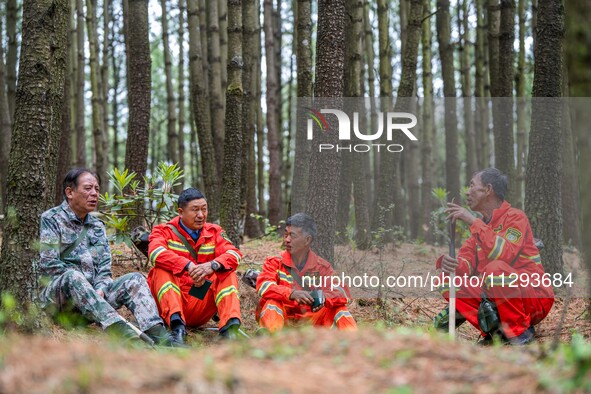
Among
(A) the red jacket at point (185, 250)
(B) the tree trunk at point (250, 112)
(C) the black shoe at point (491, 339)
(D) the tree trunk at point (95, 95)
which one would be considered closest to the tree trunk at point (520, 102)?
(B) the tree trunk at point (250, 112)

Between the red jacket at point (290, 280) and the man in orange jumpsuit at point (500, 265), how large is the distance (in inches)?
40.4

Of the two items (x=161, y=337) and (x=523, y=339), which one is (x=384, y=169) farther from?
(x=161, y=337)

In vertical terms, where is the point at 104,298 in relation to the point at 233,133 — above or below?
below

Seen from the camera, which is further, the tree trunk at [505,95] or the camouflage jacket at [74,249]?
the tree trunk at [505,95]

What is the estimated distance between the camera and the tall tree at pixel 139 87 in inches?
362

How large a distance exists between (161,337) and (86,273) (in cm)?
94

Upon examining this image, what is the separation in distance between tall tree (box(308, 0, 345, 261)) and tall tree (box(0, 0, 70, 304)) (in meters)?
3.16

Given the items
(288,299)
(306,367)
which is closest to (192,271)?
(288,299)

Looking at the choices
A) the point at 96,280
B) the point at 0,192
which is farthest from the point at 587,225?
the point at 0,192

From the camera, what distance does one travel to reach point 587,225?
3.72m

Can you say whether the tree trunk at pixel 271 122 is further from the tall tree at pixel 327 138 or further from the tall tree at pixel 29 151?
the tall tree at pixel 29 151

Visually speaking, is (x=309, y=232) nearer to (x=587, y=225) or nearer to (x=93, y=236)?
(x=93, y=236)

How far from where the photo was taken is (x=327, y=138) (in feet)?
25.7

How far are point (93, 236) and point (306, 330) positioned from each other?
127 inches
